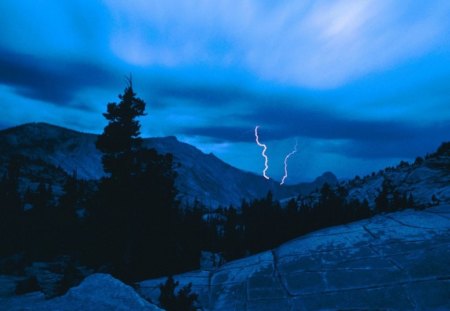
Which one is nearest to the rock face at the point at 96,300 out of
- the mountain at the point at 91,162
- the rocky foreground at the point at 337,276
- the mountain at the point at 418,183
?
the rocky foreground at the point at 337,276

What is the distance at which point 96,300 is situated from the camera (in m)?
3.95

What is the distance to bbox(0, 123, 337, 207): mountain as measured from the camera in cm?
6819

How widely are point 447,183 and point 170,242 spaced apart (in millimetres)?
15045

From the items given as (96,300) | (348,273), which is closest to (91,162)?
(348,273)

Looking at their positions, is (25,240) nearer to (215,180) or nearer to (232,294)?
(232,294)

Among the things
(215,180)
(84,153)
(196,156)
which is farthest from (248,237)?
(196,156)

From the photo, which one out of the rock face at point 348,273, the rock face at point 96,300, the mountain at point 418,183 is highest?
the mountain at point 418,183

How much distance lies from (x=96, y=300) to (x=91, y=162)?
81.5 meters

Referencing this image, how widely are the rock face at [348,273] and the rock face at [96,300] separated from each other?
14.8 feet

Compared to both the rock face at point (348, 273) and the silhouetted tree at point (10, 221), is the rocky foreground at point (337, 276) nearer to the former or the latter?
the rock face at point (348, 273)

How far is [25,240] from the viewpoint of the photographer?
61.9 ft

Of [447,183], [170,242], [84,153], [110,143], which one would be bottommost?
[170,242]

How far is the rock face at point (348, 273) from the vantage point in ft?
23.5

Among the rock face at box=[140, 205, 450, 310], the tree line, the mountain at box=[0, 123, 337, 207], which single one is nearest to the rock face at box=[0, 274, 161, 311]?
the rock face at box=[140, 205, 450, 310]
